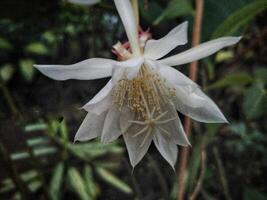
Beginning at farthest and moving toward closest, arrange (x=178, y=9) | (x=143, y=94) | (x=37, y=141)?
1. (x=37, y=141)
2. (x=178, y=9)
3. (x=143, y=94)

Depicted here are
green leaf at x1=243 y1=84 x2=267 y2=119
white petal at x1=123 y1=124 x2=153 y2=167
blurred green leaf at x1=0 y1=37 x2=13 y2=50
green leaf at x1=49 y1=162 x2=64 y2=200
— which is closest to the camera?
white petal at x1=123 y1=124 x2=153 y2=167

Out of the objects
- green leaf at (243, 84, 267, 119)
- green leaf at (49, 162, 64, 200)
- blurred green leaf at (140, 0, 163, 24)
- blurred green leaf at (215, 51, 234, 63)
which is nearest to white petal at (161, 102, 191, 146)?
blurred green leaf at (140, 0, 163, 24)

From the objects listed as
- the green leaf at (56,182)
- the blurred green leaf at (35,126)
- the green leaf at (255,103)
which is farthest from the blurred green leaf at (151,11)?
the green leaf at (56,182)

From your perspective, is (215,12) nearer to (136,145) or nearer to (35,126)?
(136,145)

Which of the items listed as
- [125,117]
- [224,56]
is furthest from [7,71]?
[125,117]

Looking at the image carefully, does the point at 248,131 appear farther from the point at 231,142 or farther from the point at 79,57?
the point at 79,57

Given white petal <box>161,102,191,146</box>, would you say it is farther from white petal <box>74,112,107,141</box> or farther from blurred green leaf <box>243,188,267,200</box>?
blurred green leaf <box>243,188,267,200</box>
